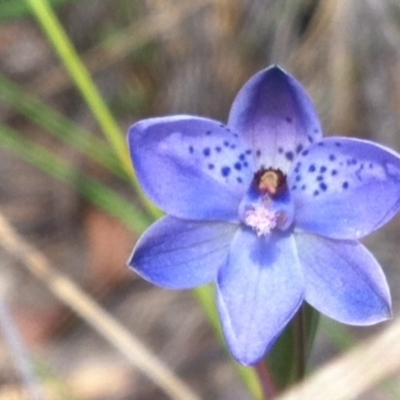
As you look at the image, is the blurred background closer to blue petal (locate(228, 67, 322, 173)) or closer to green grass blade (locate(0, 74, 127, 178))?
green grass blade (locate(0, 74, 127, 178))

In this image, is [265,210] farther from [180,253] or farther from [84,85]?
[84,85]

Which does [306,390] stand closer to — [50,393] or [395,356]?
[395,356]

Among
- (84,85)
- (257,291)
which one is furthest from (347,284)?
(84,85)

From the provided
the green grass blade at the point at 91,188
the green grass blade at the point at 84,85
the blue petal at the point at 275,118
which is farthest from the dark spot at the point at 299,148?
the green grass blade at the point at 91,188

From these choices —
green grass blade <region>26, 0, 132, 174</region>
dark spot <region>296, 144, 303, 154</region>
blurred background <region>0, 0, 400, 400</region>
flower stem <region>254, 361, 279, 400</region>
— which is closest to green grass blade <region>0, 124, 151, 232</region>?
blurred background <region>0, 0, 400, 400</region>

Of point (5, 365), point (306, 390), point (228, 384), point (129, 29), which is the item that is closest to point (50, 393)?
point (5, 365)
